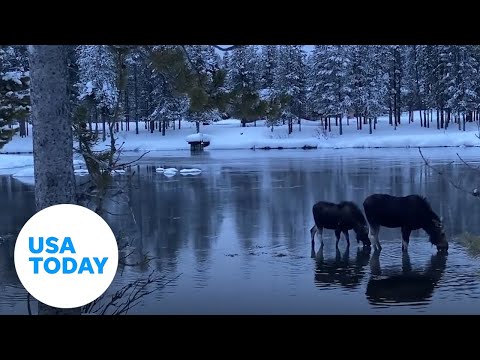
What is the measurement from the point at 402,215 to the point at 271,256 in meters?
2.49

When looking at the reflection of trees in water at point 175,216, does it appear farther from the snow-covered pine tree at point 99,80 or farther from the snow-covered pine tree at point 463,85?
the snow-covered pine tree at point 463,85

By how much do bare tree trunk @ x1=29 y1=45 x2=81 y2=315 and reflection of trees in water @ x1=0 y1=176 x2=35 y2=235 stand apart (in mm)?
9537

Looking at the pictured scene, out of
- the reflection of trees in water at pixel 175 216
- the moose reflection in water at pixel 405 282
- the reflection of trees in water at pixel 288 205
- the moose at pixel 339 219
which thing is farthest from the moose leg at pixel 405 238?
the reflection of trees in water at pixel 175 216

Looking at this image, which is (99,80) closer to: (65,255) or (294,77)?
(65,255)

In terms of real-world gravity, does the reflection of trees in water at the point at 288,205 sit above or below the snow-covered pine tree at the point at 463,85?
below

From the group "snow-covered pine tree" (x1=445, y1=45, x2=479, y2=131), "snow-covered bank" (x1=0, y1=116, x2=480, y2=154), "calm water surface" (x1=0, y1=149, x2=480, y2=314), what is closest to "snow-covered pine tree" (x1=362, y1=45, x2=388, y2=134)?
"snow-covered bank" (x1=0, y1=116, x2=480, y2=154)

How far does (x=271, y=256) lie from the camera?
10164 mm

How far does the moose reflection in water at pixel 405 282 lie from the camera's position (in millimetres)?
7805

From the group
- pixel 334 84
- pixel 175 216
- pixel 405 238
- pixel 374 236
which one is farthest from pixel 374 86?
pixel 405 238

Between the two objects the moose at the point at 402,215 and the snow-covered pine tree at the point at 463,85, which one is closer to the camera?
the moose at the point at 402,215

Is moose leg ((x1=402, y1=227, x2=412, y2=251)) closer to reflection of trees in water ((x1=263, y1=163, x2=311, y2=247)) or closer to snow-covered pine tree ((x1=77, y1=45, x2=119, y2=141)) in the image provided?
reflection of trees in water ((x1=263, y1=163, x2=311, y2=247))

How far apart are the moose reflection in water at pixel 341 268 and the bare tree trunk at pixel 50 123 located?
18.6ft

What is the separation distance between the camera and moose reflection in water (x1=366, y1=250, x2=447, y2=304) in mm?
7805

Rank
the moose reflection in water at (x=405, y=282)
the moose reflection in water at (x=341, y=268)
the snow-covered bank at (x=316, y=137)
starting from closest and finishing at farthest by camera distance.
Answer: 1. the moose reflection in water at (x=405, y=282)
2. the moose reflection in water at (x=341, y=268)
3. the snow-covered bank at (x=316, y=137)
